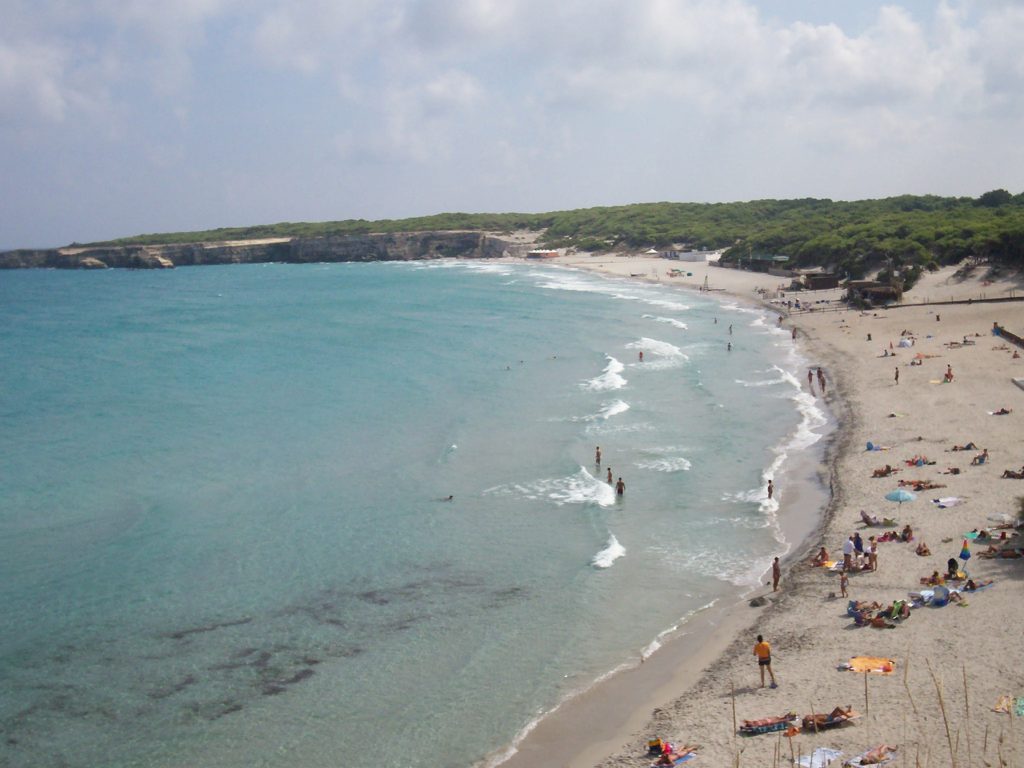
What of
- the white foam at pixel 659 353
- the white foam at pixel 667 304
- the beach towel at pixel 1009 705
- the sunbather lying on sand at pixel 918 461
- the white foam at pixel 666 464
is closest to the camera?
the beach towel at pixel 1009 705

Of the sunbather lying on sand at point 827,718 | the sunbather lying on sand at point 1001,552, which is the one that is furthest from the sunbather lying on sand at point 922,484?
the sunbather lying on sand at point 827,718

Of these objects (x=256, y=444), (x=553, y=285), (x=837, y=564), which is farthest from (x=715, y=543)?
(x=553, y=285)

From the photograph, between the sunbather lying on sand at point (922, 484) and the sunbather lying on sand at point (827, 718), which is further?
the sunbather lying on sand at point (922, 484)

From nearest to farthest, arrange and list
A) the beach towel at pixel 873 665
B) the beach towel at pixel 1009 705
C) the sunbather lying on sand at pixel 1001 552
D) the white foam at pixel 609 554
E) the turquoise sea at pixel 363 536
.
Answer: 1. the beach towel at pixel 1009 705
2. the beach towel at pixel 873 665
3. the turquoise sea at pixel 363 536
4. the sunbather lying on sand at pixel 1001 552
5. the white foam at pixel 609 554

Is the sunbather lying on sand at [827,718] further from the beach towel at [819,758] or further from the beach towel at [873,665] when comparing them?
the beach towel at [873,665]

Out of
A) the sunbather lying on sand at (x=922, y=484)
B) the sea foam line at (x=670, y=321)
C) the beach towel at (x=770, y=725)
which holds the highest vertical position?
the sea foam line at (x=670, y=321)

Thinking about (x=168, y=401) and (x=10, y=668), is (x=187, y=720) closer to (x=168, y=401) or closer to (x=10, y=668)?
(x=10, y=668)
